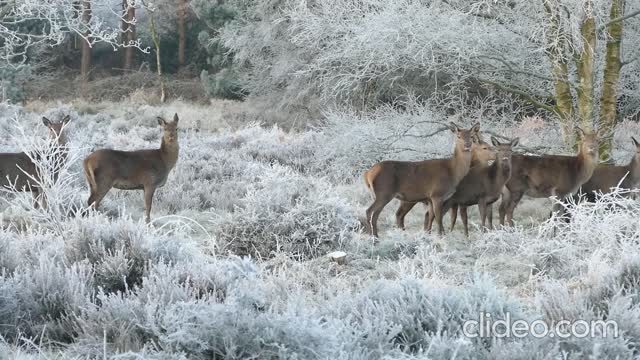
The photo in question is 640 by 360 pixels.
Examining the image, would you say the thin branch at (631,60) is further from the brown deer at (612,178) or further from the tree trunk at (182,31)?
the tree trunk at (182,31)

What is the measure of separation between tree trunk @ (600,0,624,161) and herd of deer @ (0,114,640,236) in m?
1.42

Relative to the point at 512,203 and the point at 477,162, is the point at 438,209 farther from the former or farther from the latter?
the point at 512,203

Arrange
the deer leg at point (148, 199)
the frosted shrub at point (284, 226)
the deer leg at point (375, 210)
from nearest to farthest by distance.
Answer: the frosted shrub at point (284, 226) < the deer leg at point (375, 210) < the deer leg at point (148, 199)

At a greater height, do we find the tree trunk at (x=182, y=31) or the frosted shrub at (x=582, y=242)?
the tree trunk at (x=182, y=31)

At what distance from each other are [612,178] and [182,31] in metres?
30.6

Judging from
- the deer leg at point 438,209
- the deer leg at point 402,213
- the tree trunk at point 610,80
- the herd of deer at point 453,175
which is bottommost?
the deer leg at point 402,213

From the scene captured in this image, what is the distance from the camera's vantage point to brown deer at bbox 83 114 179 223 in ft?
33.2

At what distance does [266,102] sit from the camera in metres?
27.0

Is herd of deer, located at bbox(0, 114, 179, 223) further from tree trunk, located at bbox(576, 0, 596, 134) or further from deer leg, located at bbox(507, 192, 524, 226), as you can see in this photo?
tree trunk, located at bbox(576, 0, 596, 134)

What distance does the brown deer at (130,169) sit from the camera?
10.1m

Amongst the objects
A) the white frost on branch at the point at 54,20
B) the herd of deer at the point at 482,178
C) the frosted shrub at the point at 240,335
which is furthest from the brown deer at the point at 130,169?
the frosted shrub at the point at 240,335

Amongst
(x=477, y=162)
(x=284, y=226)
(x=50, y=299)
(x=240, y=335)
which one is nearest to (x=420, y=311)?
(x=240, y=335)

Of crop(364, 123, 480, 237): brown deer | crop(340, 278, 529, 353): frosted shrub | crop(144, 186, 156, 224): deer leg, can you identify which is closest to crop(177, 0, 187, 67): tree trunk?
crop(144, 186, 156, 224): deer leg

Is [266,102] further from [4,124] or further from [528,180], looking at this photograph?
[528,180]
